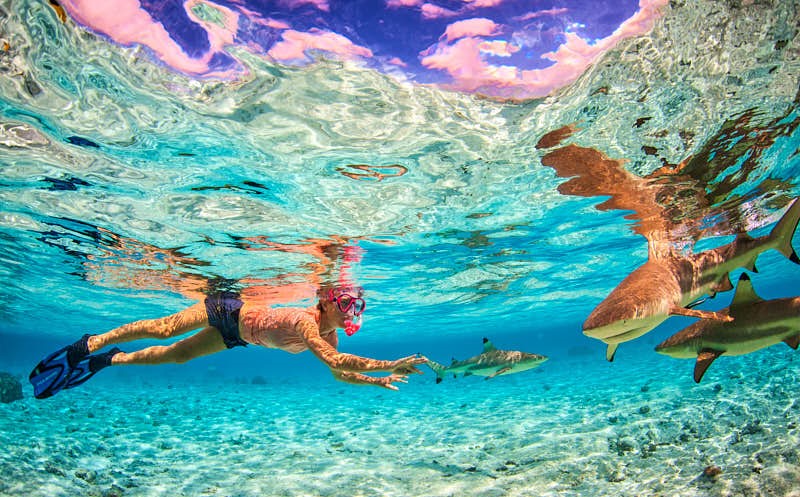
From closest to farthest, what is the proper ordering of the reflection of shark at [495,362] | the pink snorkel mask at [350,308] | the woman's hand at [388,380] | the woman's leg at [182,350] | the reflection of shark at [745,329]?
Result: the woman's hand at [388,380] → the reflection of shark at [745,329] → the pink snorkel mask at [350,308] → the woman's leg at [182,350] → the reflection of shark at [495,362]

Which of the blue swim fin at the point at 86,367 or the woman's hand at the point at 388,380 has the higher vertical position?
the blue swim fin at the point at 86,367

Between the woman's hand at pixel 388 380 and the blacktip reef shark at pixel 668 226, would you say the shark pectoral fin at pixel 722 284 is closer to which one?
the blacktip reef shark at pixel 668 226

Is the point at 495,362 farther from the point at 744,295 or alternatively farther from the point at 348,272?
the point at 348,272

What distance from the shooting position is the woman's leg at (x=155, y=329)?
6773 millimetres

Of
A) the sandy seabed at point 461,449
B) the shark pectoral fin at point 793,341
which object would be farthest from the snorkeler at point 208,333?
the shark pectoral fin at point 793,341

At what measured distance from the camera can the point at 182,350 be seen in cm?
670

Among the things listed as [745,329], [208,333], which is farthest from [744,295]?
[208,333]

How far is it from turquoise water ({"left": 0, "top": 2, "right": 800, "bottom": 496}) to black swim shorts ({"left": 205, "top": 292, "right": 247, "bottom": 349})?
323 cm

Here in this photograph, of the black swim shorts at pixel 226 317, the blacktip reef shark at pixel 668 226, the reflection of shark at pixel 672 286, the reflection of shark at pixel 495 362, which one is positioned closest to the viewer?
the reflection of shark at pixel 672 286

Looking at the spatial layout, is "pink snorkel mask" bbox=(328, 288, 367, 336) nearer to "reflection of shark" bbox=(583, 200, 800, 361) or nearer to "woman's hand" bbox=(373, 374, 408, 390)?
"woman's hand" bbox=(373, 374, 408, 390)

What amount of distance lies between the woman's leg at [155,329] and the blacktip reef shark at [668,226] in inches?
255

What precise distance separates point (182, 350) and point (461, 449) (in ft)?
24.4

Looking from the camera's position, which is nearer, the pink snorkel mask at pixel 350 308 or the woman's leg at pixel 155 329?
the pink snorkel mask at pixel 350 308

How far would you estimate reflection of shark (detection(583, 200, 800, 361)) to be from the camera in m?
3.97
